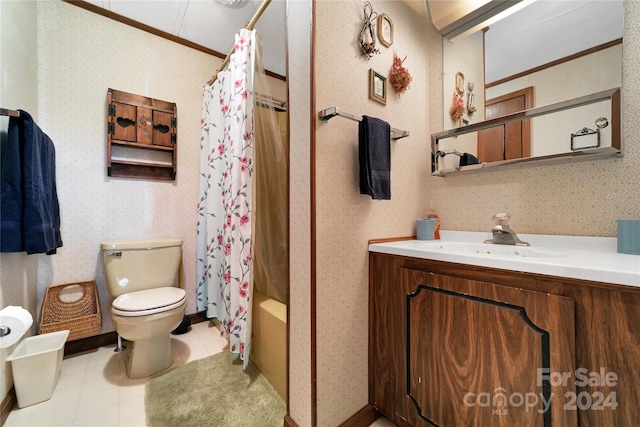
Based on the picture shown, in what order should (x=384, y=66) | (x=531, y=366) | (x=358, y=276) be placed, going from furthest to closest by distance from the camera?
(x=384, y=66) < (x=358, y=276) < (x=531, y=366)

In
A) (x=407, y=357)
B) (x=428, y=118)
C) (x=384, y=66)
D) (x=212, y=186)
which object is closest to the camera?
(x=407, y=357)

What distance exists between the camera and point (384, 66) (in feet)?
4.10

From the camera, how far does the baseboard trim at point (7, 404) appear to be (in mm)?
1095

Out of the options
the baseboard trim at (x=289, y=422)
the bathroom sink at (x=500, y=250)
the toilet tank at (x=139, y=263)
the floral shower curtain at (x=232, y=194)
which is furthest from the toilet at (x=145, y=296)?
the bathroom sink at (x=500, y=250)

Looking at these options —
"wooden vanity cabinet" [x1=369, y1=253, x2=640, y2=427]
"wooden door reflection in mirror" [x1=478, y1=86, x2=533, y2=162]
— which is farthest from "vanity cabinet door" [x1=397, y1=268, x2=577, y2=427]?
"wooden door reflection in mirror" [x1=478, y1=86, x2=533, y2=162]

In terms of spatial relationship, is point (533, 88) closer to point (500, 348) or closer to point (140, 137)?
point (500, 348)

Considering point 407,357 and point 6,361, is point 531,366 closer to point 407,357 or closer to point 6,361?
point 407,357

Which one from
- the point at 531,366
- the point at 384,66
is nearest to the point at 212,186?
the point at 384,66

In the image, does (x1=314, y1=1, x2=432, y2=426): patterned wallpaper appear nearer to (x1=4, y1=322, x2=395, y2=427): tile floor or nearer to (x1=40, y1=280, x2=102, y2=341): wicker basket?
(x1=4, y1=322, x2=395, y2=427): tile floor

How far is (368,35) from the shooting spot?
3.78 ft

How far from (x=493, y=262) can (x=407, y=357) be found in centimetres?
53

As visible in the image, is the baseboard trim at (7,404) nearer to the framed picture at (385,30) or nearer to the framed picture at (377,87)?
the framed picture at (377,87)

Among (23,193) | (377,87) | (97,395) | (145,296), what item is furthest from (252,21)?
(97,395)

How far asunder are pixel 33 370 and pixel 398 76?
2.33 meters
